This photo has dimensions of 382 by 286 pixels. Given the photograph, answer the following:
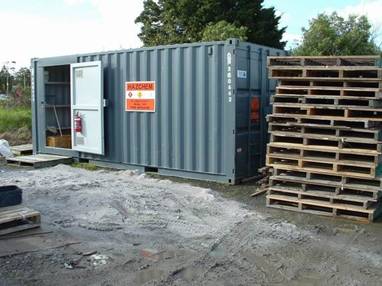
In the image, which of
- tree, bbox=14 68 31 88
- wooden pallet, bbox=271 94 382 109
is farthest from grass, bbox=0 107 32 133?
tree, bbox=14 68 31 88

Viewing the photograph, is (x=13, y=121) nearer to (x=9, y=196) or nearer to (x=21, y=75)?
(x=9, y=196)

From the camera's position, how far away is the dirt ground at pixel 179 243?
5055 mm

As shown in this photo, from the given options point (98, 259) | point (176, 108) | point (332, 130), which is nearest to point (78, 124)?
point (176, 108)

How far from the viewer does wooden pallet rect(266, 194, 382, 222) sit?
7.27 meters

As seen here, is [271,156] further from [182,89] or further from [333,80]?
[182,89]

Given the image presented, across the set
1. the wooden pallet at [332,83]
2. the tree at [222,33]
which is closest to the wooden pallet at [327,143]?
the wooden pallet at [332,83]

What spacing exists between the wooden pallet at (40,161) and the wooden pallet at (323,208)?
6.31 metres

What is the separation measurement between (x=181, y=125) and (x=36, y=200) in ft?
11.1

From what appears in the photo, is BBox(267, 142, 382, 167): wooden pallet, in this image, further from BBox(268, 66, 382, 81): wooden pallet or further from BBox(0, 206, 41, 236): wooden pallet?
BBox(0, 206, 41, 236): wooden pallet

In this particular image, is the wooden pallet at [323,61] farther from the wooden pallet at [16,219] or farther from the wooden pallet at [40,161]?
A: the wooden pallet at [40,161]

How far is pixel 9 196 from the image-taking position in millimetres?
6656

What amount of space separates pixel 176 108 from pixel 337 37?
48.2ft

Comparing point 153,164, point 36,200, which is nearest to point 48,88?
point 153,164

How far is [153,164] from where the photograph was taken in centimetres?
1100
